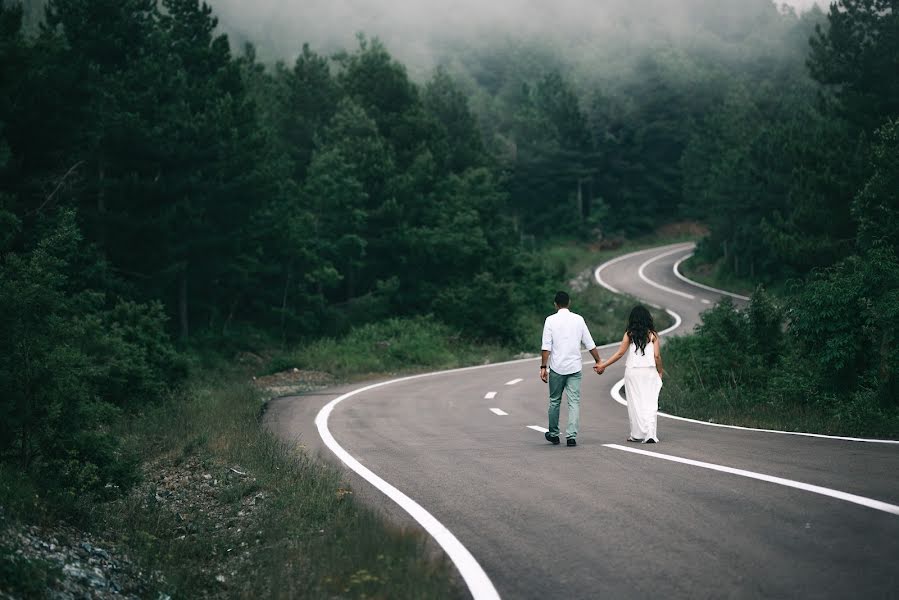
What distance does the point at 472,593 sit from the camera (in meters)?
5.66

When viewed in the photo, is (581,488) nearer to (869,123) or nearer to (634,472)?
(634,472)

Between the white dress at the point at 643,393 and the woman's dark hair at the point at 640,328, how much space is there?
0.28ft

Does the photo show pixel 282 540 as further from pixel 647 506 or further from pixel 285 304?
pixel 285 304

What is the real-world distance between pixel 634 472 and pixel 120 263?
2511 centimetres

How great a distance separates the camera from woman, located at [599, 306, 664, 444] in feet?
38.7

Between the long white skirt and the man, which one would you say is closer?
the long white skirt

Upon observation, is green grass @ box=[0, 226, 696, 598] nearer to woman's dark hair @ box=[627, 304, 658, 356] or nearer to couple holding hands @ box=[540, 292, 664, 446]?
couple holding hands @ box=[540, 292, 664, 446]

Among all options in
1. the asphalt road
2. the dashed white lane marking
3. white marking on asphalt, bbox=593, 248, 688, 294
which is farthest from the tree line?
white marking on asphalt, bbox=593, 248, 688, 294

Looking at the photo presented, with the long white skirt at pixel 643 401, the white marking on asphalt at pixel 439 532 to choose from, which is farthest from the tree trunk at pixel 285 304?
the long white skirt at pixel 643 401

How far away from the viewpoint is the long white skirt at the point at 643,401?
11758 millimetres

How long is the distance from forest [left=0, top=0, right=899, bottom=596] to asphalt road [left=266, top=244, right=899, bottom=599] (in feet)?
10.5

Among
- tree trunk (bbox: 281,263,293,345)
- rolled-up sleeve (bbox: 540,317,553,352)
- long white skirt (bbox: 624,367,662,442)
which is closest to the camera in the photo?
long white skirt (bbox: 624,367,662,442)

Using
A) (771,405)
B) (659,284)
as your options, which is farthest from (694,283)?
(771,405)

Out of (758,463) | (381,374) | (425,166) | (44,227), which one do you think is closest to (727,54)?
(425,166)
